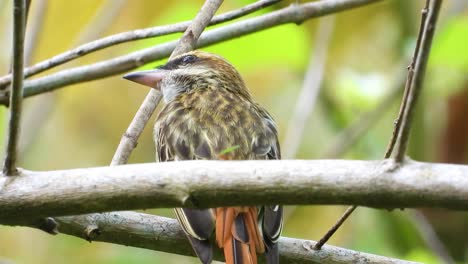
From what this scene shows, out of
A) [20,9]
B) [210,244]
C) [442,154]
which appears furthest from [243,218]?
[442,154]

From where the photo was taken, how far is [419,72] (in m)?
2.37

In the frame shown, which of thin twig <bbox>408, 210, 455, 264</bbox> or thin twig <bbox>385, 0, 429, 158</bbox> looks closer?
thin twig <bbox>385, 0, 429, 158</bbox>

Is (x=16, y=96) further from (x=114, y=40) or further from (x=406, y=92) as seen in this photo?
(x=114, y=40)

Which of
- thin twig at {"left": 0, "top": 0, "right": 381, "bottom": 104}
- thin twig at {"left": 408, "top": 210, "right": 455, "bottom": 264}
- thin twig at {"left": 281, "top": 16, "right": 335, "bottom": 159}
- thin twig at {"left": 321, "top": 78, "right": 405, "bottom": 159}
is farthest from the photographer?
thin twig at {"left": 321, "top": 78, "right": 405, "bottom": 159}

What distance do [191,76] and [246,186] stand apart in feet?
8.25

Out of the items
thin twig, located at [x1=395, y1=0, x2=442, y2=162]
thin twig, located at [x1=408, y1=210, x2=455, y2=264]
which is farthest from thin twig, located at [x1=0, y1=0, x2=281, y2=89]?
thin twig, located at [x1=408, y1=210, x2=455, y2=264]

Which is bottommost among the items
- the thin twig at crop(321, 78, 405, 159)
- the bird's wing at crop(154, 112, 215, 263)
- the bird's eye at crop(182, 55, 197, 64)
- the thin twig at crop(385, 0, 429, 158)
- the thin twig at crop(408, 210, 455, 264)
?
the thin twig at crop(408, 210, 455, 264)

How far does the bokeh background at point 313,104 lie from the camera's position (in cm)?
546

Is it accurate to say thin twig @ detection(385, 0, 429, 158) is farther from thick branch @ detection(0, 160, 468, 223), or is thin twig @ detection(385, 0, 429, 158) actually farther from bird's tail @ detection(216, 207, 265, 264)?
bird's tail @ detection(216, 207, 265, 264)

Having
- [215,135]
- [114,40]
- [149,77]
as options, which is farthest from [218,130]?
[149,77]

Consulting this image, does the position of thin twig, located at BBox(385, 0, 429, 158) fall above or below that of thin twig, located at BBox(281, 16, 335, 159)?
above

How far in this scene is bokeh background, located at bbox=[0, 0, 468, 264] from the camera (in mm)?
5465

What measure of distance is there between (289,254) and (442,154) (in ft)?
12.1

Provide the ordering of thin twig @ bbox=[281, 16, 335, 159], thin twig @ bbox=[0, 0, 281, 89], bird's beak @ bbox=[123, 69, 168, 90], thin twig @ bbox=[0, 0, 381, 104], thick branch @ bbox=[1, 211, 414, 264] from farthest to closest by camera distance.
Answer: thin twig @ bbox=[281, 16, 335, 159]
bird's beak @ bbox=[123, 69, 168, 90]
thin twig @ bbox=[0, 0, 381, 104]
thin twig @ bbox=[0, 0, 281, 89]
thick branch @ bbox=[1, 211, 414, 264]
